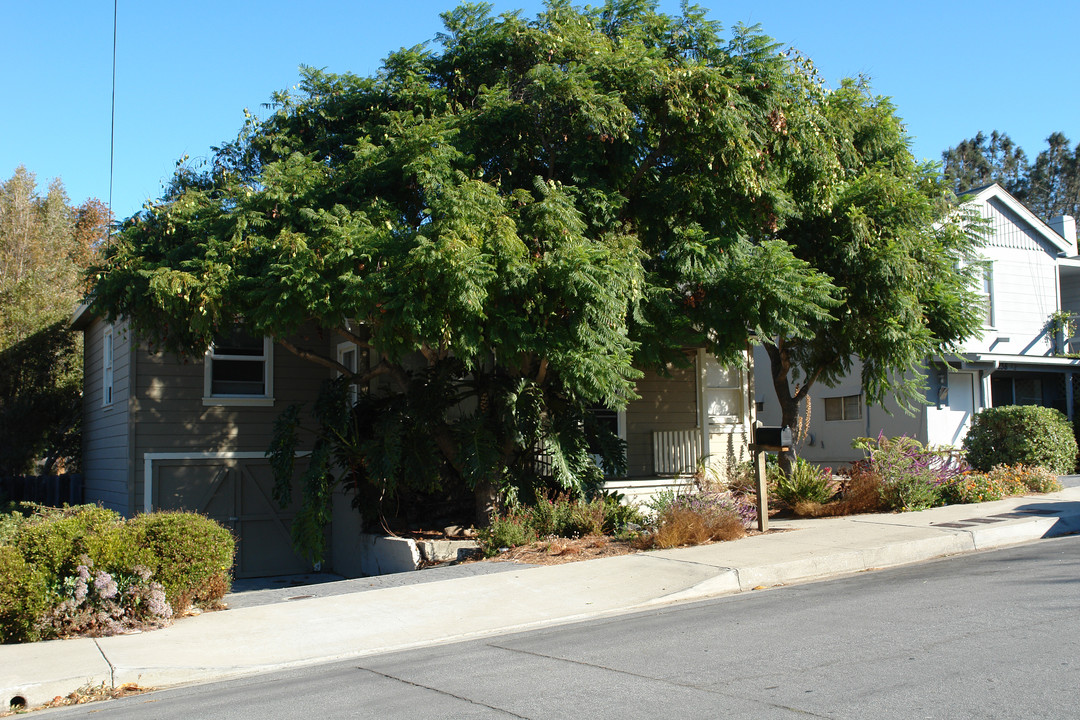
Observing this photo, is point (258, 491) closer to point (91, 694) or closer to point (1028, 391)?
point (91, 694)

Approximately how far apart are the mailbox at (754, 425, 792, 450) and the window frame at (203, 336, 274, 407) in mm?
8818

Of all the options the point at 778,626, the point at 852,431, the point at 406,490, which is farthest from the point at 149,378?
the point at 852,431

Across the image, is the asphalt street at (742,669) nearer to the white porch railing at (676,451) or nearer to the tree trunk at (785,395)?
the tree trunk at (785,395)

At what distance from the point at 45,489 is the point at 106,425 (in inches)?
157

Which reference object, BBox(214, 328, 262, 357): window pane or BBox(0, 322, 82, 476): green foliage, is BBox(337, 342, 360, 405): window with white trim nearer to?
BBox(214, 328, 262, 357): window pane

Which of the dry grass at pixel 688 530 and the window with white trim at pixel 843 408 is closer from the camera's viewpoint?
the dry grass at pixel 688 530

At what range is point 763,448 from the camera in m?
12.3

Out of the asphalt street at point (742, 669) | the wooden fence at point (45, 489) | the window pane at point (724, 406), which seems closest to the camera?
the asphalt street at point (742, 669)

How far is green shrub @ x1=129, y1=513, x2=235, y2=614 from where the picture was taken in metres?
8.92

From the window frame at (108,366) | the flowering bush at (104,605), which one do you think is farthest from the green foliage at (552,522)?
the window frame at (108,366)

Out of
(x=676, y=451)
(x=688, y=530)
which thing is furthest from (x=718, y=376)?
(x=688, y=530)

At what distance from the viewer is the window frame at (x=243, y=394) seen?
1599 centimetres

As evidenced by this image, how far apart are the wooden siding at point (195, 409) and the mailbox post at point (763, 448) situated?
24.4 feet

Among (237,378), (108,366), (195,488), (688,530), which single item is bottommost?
(688,530)
